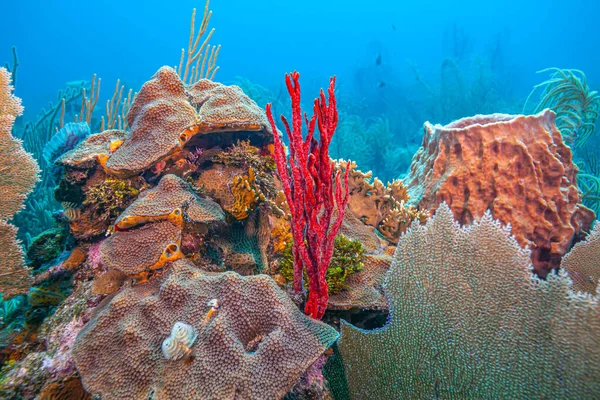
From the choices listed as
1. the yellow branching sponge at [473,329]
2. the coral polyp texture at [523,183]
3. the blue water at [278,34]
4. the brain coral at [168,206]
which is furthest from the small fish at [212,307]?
the blue water at [278,34]

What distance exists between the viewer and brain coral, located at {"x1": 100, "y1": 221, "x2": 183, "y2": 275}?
2.46m

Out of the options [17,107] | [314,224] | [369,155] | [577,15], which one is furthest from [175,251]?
[577,15]

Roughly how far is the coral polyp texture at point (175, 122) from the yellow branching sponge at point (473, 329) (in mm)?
2313

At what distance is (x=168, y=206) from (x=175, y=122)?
1050 mm

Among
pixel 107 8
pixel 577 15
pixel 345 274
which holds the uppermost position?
pixel 577 15

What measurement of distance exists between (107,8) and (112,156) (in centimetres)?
14893

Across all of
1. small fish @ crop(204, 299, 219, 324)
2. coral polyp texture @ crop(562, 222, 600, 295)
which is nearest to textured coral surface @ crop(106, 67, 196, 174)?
small fish @ crop(204, 299, 219, 324)

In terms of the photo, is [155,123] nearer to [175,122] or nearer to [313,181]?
[175,122]

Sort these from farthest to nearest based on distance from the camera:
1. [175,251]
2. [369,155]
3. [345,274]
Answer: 1. [369,155]
2. [345,274]
3. [175,251]

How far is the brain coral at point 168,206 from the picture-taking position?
2.56m

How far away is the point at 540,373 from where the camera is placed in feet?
5.12

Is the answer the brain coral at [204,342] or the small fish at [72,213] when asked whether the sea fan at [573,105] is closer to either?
the brain coral at [204,342]

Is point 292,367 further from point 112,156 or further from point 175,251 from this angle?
point 112,156

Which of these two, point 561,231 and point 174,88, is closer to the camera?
point 174,88
